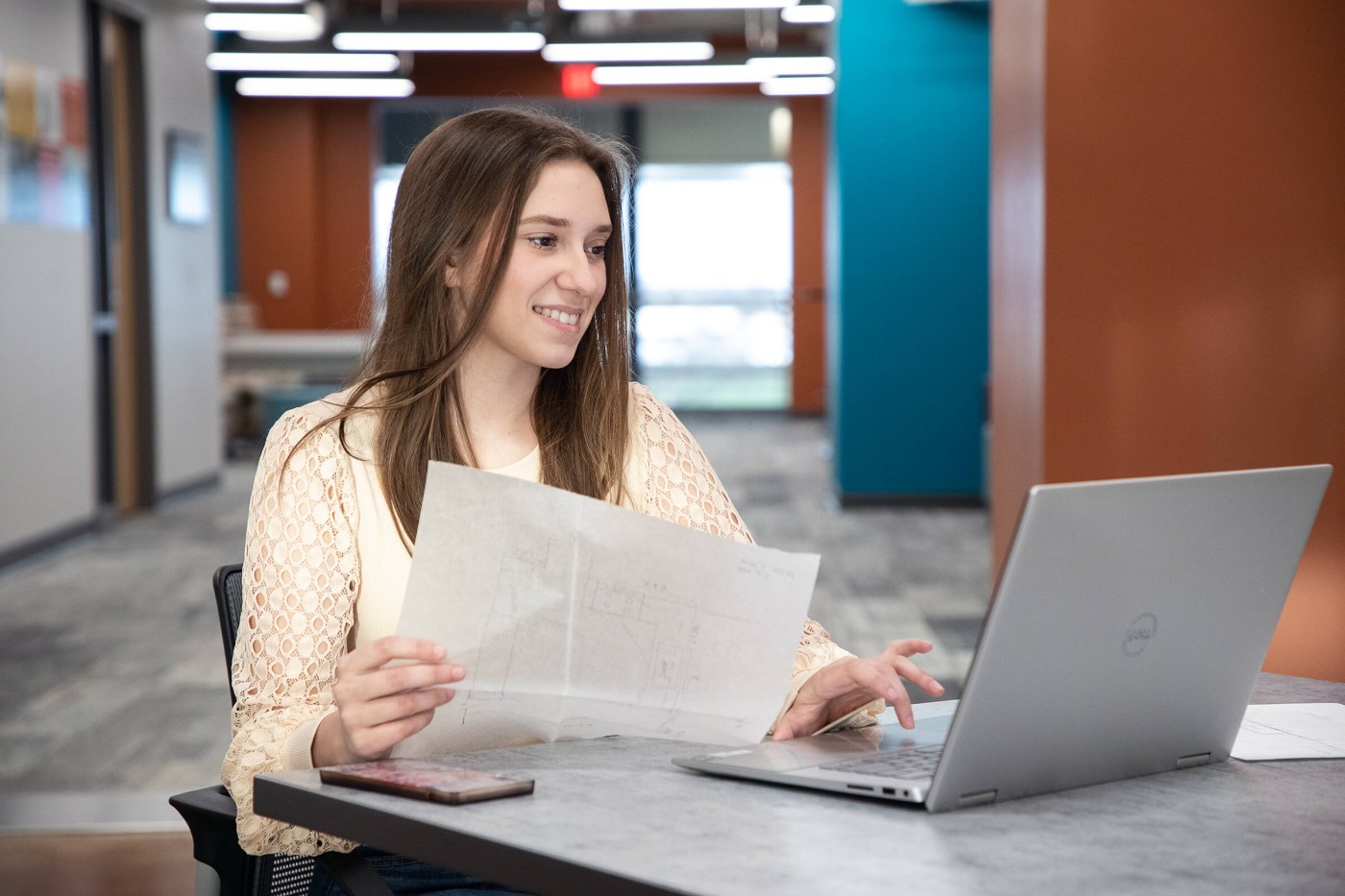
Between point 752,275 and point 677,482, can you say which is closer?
point 677,482

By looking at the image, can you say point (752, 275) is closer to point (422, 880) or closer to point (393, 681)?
point (422, 880)

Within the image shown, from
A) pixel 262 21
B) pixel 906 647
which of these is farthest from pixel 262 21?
pixel 906 647

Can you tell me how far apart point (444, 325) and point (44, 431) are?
5.65m

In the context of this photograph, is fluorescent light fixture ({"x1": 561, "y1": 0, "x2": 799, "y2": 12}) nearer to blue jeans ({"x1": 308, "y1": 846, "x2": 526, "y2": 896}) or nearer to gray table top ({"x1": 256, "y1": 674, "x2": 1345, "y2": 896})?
blue jeans ({"x1": 308, "y1": 846, "x2": 526, "y2": 896})

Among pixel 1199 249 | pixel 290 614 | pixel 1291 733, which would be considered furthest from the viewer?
pixel 1199 249

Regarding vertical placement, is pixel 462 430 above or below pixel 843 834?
above

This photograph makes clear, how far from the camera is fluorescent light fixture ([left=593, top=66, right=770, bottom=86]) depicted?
11352mm

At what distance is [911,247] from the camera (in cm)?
799

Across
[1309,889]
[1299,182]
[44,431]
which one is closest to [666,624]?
[1309,889]

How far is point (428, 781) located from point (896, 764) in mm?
361

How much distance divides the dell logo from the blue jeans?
0.61m

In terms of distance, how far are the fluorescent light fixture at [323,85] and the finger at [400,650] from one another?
1171cm

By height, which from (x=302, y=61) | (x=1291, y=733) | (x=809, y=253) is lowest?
(x=1291, y=733)

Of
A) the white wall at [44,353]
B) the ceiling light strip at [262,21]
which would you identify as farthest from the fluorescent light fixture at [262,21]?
the white wall at [44,353]
